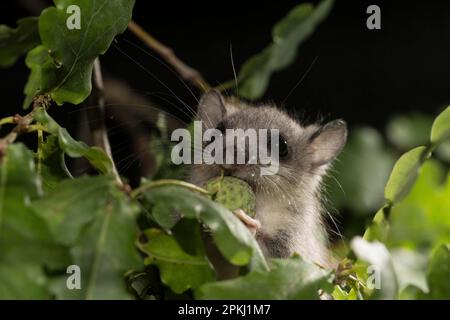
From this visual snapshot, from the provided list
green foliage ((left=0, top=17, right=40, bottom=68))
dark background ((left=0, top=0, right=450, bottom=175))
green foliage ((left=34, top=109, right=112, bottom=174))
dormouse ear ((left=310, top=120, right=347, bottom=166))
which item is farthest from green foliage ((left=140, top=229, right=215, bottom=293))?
dark background ((left=0, top=0, right=450, bottom=175))

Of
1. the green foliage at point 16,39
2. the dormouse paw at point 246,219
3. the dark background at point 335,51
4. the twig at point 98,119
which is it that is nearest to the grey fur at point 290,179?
the twig at point 98,119

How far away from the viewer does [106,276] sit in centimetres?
112

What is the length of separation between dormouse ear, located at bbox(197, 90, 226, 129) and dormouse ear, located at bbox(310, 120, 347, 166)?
1.07 feet

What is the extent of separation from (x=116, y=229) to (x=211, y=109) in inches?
60.7

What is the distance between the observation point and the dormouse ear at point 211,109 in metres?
2.59

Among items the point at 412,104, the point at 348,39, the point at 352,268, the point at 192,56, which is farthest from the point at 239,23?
the point at 352,268

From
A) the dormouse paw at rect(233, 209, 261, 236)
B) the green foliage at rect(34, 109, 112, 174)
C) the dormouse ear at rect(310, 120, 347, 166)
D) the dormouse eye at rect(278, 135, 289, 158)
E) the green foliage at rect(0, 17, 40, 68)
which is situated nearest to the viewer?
the green foliage at rect(34, 109, 112, 174)

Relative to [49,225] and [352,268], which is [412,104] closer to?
[352,268]

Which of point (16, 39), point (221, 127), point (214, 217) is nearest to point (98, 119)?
point (221, 127)

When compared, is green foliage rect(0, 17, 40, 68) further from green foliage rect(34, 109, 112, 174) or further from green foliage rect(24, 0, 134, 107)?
green foliage rect(34, 109, 112, 174)

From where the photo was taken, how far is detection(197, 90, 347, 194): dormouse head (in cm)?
239

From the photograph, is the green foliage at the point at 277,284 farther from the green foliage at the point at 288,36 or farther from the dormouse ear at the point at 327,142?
the dormouse ear at the point at 327,142

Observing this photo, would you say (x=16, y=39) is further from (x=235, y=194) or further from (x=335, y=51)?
(x=335, y=51)

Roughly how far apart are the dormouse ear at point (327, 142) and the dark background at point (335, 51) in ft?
6.10
